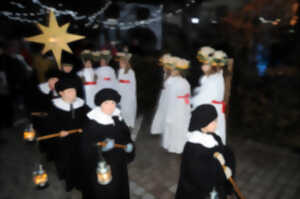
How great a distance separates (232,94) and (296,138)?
200 centimetres

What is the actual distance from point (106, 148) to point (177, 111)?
2.80 meters

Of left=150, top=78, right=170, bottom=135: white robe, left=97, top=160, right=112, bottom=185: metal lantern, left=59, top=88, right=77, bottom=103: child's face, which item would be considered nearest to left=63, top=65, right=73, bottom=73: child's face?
left=59, top=88, right=77, bottom=103: child's face

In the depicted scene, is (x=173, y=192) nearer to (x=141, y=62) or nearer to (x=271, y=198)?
(x=271, y=198)

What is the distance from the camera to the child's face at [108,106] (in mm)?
2957

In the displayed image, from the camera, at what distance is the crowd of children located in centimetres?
265

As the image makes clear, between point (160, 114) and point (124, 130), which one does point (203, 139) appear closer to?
point (124, 130)

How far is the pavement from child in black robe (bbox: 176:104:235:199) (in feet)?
5.31

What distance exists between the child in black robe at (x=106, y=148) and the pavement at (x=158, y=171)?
3.29 feet

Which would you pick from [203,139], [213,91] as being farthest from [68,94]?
[213,91]

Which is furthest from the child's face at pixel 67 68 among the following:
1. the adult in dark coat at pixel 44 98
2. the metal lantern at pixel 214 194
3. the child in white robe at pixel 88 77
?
the metal lantern at pixel 214 194

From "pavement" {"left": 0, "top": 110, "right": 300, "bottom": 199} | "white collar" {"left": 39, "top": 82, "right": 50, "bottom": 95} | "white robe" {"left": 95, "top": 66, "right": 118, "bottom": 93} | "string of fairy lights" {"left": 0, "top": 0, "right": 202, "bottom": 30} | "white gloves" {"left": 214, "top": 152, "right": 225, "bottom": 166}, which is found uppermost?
"string of fairy lights" {"left": 0, "top": 0, "right": 202, "bottom": 30}

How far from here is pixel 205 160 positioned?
2.63 meters

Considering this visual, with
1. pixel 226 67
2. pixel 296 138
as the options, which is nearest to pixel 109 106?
pixel 226 67

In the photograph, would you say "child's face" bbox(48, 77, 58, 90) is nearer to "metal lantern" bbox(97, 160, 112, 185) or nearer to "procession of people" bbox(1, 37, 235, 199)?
"procession of people" bbox(1, 37, 235, 199)
